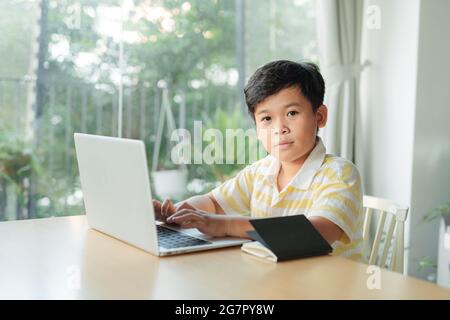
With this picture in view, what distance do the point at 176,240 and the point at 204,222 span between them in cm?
7

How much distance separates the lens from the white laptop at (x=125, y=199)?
128cm

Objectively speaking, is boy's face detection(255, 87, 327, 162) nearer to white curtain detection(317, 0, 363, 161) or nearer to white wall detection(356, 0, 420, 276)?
white wall detection(356, 0, 420, 276)

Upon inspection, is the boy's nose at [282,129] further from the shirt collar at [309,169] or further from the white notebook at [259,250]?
the white notebook at [259,250]

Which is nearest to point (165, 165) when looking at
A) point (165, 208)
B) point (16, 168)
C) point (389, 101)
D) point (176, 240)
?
point (16, 168)

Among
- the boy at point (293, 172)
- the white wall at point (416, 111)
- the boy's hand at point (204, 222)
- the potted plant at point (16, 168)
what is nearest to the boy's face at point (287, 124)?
the boy at point (293, 172)

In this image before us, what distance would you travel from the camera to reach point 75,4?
3.00 meters

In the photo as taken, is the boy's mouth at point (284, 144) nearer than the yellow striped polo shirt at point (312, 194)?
No

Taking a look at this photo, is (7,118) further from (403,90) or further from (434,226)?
(434,226)

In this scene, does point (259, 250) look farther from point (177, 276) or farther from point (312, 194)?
point (312, 194)

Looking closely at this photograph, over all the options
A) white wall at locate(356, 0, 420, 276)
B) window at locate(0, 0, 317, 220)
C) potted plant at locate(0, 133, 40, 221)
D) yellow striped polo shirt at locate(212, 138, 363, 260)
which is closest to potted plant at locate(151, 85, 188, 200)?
window at locate(0, 0, 317, 220)

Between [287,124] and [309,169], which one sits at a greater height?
[287,124]

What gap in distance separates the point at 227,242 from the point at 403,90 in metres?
1.95

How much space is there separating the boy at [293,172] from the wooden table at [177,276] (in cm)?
14

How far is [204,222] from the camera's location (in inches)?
56.7
